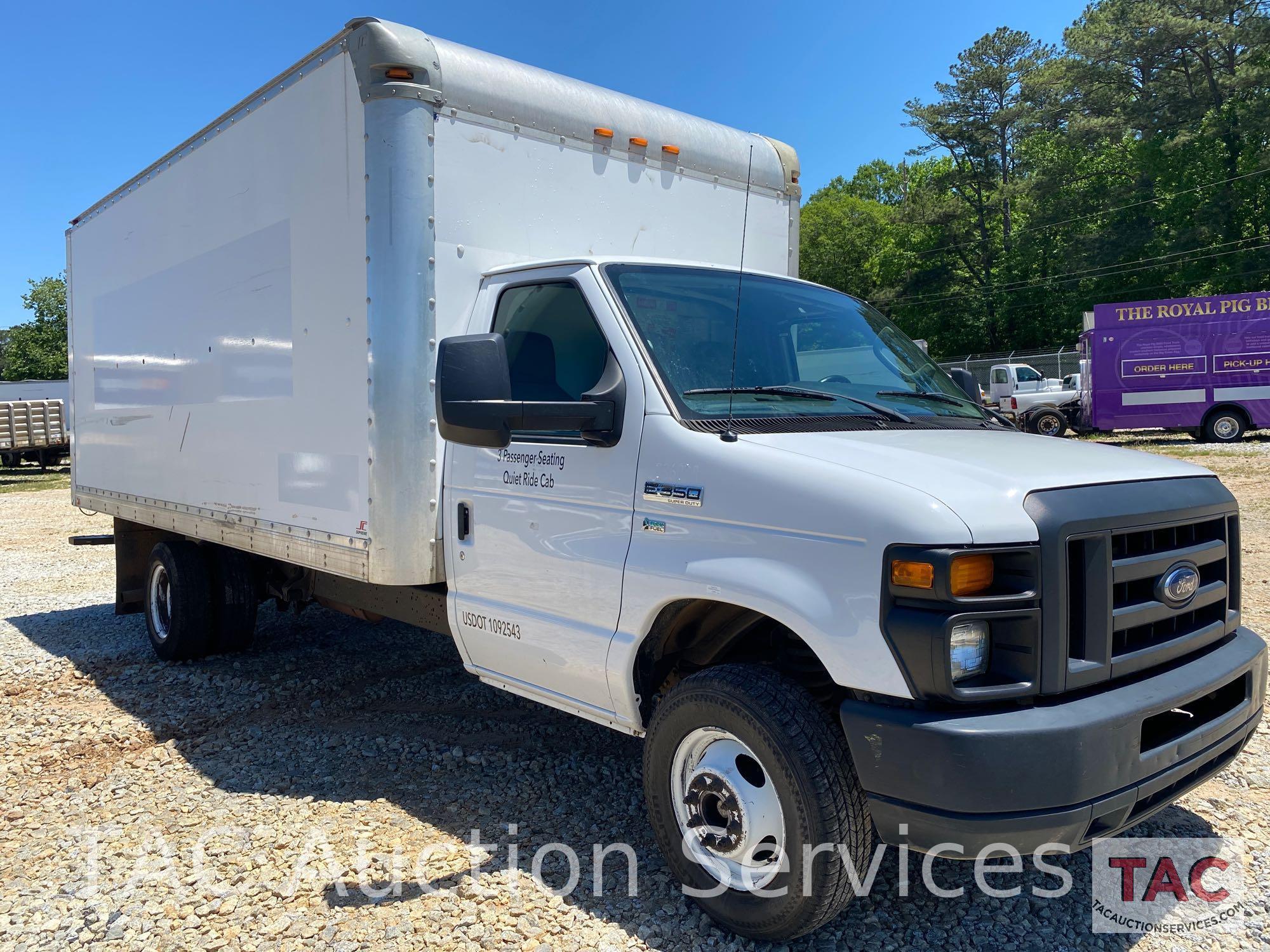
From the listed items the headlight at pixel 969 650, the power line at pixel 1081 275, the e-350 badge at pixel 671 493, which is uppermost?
the power line at pixel 1081 275

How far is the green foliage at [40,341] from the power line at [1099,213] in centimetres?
6183

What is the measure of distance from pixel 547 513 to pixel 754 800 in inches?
Result: 52.8

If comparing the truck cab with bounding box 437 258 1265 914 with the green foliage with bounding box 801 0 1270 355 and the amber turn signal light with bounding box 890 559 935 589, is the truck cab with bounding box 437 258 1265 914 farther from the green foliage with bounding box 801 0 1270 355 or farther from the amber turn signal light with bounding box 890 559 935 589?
the green foliage with bounding box 801 0 1270 355

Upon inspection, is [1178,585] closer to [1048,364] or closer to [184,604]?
[184,604]

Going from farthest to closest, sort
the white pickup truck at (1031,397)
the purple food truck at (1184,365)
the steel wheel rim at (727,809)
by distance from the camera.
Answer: the white pickup truck at (1031,397), the purple food truck at (1184,365), the steel wheel rim at (727,809)

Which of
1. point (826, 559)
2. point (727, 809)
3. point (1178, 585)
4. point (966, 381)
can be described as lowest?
point (727, 809)

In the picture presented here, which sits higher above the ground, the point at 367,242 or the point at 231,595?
the point at 367,242

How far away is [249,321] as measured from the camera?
17.3ft

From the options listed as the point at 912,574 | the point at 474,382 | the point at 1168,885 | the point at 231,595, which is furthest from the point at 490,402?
the point at 231,595

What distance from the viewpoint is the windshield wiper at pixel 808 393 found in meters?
3.42

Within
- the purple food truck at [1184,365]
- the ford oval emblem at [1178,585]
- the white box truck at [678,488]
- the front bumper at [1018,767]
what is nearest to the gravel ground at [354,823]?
the white box truck at [678,488]

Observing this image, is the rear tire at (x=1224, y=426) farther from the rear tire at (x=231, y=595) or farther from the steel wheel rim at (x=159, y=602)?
the steel wheel rim at (x=159, y=602)

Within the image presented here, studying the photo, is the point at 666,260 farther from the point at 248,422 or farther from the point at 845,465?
the point at 248,422

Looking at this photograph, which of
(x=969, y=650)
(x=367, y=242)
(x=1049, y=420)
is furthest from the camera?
(x=1049, y=420)
